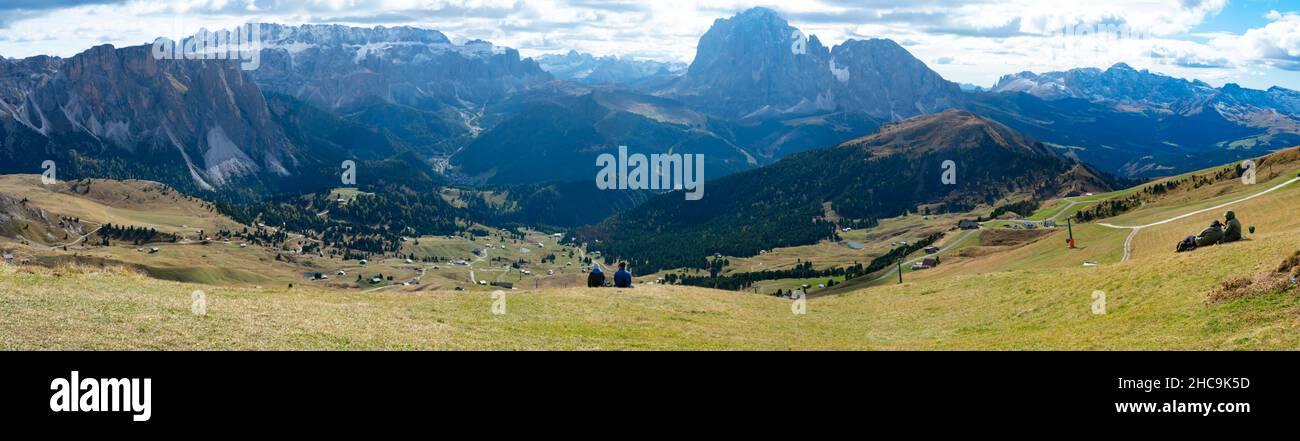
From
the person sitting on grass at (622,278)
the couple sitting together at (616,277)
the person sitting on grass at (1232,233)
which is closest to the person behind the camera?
the person sitting on grass at (1232,233)

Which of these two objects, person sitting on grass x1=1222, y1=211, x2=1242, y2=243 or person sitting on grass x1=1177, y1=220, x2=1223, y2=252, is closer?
person sitting on grass x1=1222, y1=211, x2=1242, y2=243

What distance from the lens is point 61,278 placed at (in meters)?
49.5

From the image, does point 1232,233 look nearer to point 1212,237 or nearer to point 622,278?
point 1212,237

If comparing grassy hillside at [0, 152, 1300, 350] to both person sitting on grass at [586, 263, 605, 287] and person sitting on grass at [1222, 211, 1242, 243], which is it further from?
person sitting on grass at [1222, 211, 1242, 243]

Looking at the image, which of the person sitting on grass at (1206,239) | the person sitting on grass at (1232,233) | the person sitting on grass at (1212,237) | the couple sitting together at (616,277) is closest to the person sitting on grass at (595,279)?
the couple sitting together at (616,277)

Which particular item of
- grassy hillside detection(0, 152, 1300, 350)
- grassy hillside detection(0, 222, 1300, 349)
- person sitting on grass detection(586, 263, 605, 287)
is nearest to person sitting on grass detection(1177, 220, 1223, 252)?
grassy hillside detection(0, 152, 1300, 350)

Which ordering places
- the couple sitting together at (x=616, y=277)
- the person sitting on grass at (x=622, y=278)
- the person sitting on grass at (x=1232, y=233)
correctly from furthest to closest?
the couple sitting together at (x=616, y=277), the person sitting on grass at (x=622, y=278), the person sitting on grass at (x=1232, y=233)

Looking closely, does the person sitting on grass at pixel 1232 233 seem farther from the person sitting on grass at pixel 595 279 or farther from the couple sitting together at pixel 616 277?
the person sitting on grass at pixel 595 279

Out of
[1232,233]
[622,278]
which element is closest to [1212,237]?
[1232,233]

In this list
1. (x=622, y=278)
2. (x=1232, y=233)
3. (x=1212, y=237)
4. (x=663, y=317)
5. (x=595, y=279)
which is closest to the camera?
(x=663, y=317)
